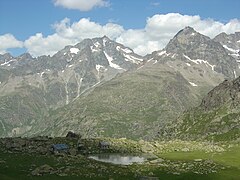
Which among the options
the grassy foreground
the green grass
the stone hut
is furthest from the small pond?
the grassy foreground

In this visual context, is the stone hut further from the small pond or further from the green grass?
the green grass

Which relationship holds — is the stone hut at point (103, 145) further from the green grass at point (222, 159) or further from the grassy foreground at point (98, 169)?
the grassy foreground at point (98, 169)

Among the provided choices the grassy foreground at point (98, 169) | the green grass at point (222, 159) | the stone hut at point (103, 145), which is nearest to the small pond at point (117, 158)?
the stone hut at point (103, 145)

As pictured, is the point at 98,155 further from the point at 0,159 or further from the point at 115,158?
the point at 0,159

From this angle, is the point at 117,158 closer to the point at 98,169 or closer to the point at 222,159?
the point at 222,159

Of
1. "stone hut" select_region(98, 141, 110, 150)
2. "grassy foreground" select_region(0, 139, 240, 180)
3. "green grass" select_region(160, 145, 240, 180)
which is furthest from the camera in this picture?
"stone hut" select_region(98, 141, 110, 150)

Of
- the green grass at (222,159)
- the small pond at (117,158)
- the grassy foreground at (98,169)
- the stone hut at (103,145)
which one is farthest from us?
the stone hut at (103,145)

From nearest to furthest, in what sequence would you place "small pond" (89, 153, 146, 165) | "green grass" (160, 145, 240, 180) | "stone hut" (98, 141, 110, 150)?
"green grass" (160, 145, 240, 180) < "small pond" (89, 153, 146, 165) < "stone hut" (98, 141, 110, 150)

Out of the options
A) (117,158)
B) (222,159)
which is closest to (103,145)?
(117,158)

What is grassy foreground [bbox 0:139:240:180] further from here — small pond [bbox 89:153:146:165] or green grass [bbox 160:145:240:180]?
small pond [bbox 89:153:146:165]

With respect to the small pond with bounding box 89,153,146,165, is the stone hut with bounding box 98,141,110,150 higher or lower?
higher

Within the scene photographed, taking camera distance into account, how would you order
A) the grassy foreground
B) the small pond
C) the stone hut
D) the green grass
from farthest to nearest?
the stone hut, the small pond, the green grass, the grassy foreground

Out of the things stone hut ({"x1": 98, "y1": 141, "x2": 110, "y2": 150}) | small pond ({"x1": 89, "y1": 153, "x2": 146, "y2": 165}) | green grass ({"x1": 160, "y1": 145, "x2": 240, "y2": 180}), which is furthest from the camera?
stone hut ({"x1": 98, "y1": 141, "x2": 110, "y2": 150})

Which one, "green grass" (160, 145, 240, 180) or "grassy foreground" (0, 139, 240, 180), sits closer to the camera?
"grassy foreground" (0, 139, 240, 180)
